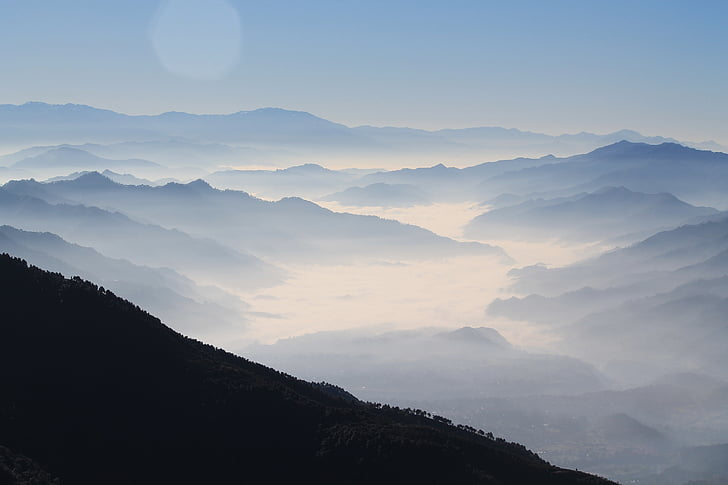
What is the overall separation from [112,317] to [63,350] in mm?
6383

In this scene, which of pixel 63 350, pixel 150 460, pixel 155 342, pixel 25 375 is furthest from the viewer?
pixel 155 342

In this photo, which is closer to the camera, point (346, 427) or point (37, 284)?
point (346, 427)

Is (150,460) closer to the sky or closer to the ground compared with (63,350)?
closer to the ground

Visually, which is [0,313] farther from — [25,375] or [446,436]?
[446,436]

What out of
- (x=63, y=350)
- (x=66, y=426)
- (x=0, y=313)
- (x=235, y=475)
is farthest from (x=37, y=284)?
(x=235, y=475)

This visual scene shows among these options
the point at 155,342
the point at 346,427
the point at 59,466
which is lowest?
the point at 59,466

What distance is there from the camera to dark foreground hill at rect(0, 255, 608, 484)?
4906 centimetres

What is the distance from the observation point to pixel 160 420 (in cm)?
5366

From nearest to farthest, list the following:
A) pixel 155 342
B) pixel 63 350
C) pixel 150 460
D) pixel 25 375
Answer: pixel 150 460
pixel 25 375
pixel 63 350
pixel 155 342

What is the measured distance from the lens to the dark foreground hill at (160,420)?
49062mm

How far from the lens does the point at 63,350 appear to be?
5834 centimetres

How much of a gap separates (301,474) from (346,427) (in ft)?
22.1

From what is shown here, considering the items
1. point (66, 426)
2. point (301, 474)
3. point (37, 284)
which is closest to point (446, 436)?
point (301, 474)

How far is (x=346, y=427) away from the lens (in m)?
56.3
